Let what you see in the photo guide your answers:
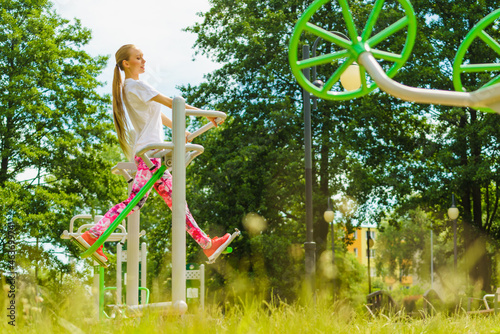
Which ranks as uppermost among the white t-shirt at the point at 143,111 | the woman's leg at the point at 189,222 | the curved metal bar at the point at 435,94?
the white t-shirt at the point at 143,111


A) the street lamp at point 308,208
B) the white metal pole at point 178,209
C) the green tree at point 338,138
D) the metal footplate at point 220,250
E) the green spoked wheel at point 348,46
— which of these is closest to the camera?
the green spoked wheel at point 348,46

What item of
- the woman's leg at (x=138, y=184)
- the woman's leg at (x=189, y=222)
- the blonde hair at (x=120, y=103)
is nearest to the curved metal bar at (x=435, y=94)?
the woman's leg at (x=189, y=222)

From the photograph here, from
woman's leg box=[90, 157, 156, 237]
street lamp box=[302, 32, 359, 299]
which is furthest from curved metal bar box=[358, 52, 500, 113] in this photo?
street lamp box=[302, 32, 359, 299]

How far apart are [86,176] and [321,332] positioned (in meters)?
18.9

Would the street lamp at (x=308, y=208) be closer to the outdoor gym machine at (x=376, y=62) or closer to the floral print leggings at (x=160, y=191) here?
the floral print leggings at (x=160, y=191)

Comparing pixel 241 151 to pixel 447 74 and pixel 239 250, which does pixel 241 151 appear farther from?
pixel 447 74

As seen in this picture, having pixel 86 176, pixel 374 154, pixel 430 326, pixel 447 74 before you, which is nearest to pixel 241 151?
pixel 374 154

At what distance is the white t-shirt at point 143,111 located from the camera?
12.3 ft

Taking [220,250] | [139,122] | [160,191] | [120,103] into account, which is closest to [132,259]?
[160,191]

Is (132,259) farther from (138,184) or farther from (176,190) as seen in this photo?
(176,190)

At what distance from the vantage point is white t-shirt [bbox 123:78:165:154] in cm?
374

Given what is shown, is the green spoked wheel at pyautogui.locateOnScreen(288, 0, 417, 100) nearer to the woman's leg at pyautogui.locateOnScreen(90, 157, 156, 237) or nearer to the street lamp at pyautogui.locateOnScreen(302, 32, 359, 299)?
the woman's leg at pyautogui.locateOnScreen(90, 157, 156, 237)

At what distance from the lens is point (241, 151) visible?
18.8 meters

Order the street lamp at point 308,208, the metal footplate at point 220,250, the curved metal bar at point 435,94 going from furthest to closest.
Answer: the street lamp at point 308,208
the metal footplate at point 220,250
the curved metal bar at point 435,94
